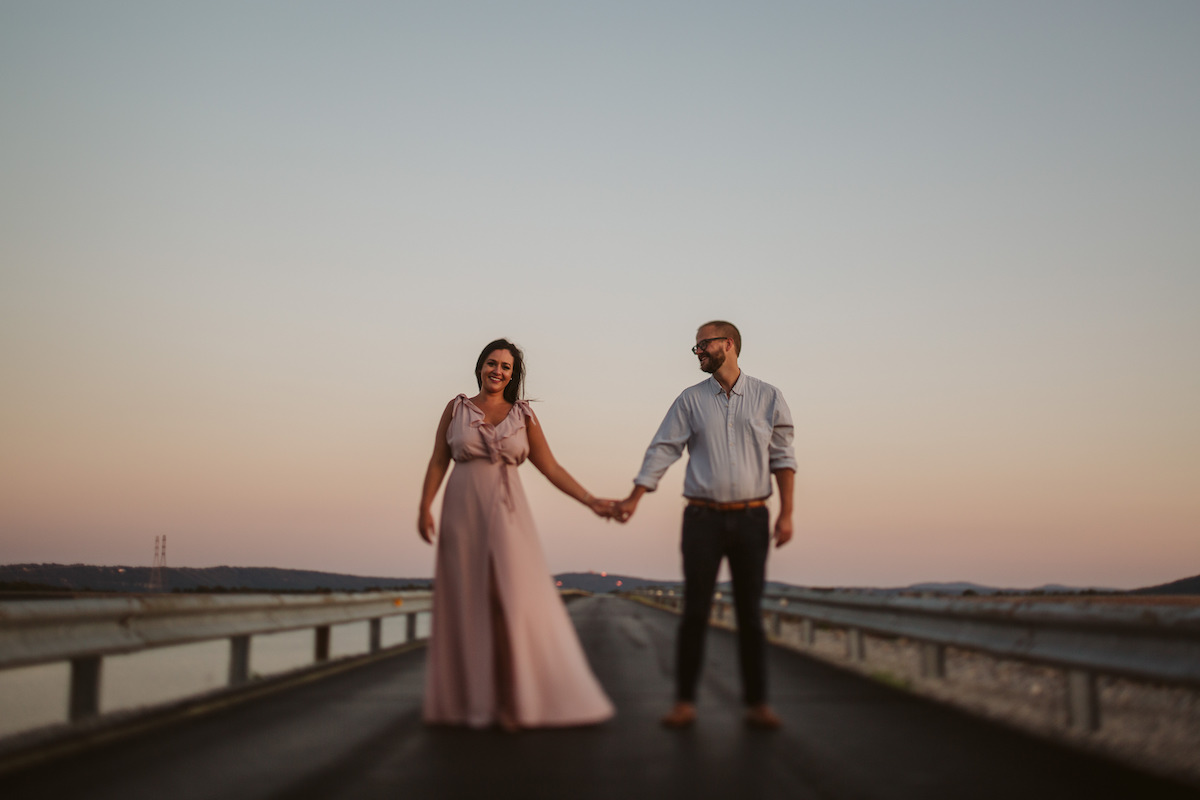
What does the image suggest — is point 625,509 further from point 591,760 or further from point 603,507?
point 591,760

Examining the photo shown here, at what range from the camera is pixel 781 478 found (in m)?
6.25

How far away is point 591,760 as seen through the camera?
15.0 feet

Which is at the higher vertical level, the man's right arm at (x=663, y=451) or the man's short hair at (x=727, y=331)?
the man's short hair at (x=727, y=331)

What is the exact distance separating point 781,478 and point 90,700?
4.17m

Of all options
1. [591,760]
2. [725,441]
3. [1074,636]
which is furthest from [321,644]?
[1074,636]

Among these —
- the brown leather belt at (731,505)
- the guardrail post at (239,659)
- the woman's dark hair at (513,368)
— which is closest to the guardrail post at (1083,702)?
the brown leather belt at (731,505)

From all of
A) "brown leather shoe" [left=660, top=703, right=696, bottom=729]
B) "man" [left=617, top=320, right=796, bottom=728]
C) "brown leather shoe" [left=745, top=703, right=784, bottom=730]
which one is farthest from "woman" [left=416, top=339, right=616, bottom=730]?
"brown leather shoe" [left=745, top=703, right=784, bottom=730]

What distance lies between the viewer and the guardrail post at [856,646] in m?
9.87

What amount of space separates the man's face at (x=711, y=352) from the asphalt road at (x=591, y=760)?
205cm

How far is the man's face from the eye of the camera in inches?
244

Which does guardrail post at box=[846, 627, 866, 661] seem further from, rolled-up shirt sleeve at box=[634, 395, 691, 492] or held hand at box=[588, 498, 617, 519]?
rolled-up shirt sleeve at box=[634, 395, 691, 492]

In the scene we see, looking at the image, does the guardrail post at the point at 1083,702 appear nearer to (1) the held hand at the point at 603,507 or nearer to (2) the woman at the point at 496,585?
(2) the woman at the point at 496,585

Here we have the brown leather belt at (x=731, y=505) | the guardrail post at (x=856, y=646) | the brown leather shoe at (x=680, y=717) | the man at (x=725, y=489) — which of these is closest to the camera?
the brown leather shoe at (x=680, y=717)

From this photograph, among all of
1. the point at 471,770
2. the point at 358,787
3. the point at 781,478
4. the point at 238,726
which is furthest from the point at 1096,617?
the point at 238,726
